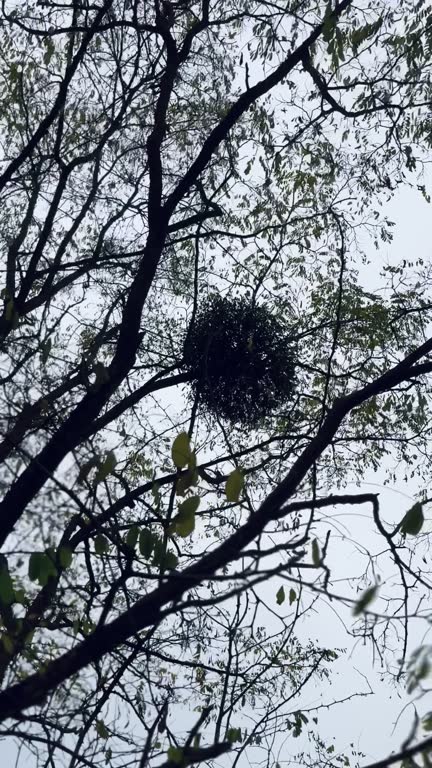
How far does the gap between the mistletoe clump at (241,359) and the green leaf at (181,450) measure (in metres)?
2.60

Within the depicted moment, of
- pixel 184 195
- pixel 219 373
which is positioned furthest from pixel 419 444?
pixel 184 195

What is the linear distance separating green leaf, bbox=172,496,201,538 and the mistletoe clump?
2.60m

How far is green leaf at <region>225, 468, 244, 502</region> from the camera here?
2471mm

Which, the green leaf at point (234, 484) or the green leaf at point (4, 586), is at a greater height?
the green leaf at point (234, 484)

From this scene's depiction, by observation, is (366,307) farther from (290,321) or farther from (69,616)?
(69,616)

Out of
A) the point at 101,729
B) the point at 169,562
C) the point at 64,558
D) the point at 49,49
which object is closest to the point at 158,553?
the point at 169,562

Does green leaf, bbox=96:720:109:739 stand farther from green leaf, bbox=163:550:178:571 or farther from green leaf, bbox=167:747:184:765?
green leaf, bbox=167:747:184:765

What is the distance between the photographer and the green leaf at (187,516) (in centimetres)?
243

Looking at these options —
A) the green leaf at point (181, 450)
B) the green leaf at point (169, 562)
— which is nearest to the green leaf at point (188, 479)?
the green leaf at point (181, 450)

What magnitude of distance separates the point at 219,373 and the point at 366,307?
5.77ft

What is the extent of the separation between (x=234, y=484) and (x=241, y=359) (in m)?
2.68

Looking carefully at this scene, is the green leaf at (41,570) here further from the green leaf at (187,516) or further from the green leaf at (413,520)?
the green leaf at (413,520)

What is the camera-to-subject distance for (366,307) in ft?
21.4

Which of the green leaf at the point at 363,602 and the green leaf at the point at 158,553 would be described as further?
the green leaf at the point at 158,553
